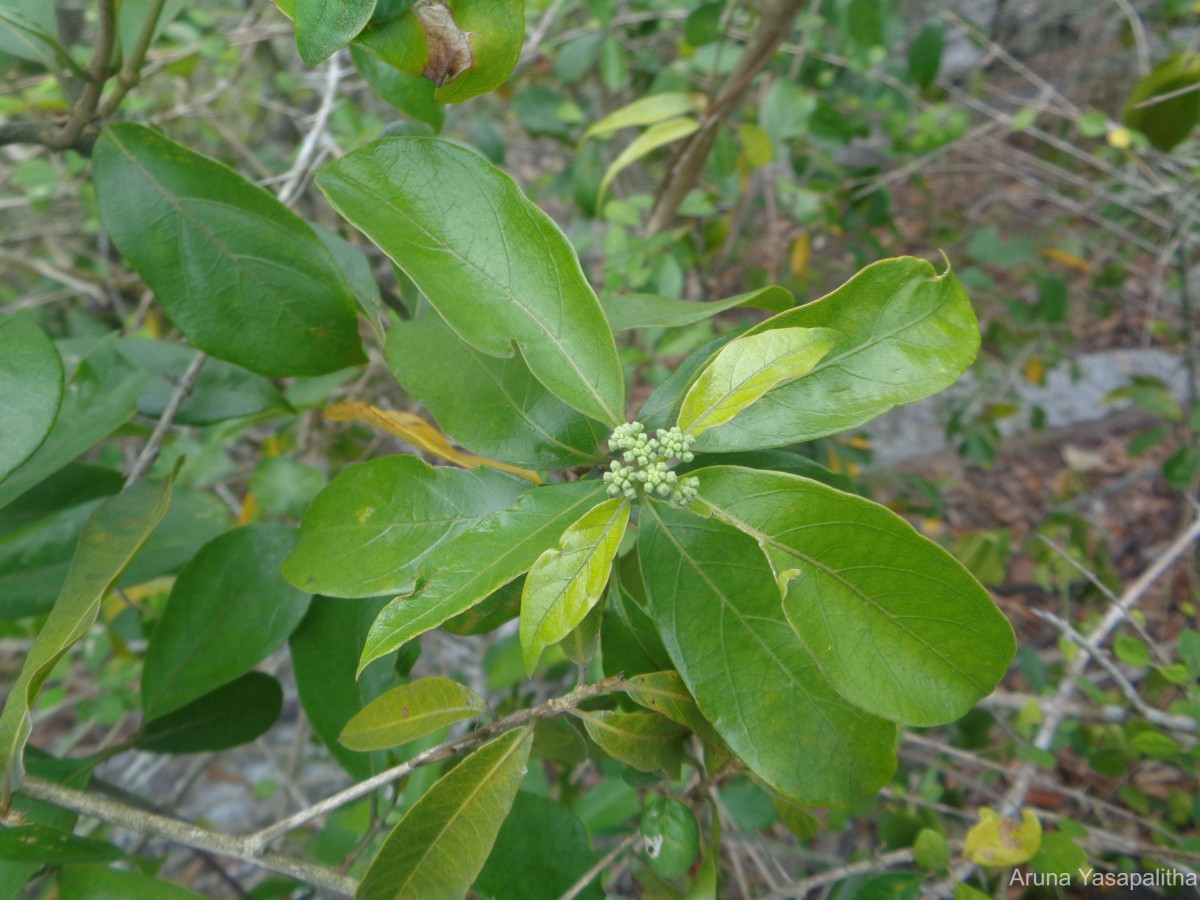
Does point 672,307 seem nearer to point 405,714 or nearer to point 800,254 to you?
point 405,714

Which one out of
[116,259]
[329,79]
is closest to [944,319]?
[329,79]

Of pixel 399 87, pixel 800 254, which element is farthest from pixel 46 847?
pixel 800 254

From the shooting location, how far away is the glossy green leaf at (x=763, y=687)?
0.58 metres

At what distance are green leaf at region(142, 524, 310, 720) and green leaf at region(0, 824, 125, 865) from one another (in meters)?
0.15

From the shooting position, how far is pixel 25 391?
652mm

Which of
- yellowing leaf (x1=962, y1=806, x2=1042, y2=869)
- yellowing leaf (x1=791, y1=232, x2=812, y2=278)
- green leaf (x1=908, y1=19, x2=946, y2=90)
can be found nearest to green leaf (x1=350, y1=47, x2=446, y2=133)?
yellowing leaf (x1=962, y1=806, x2=1042, y2=869)

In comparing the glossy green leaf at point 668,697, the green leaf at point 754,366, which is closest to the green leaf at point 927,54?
the green leaf at point 754,366

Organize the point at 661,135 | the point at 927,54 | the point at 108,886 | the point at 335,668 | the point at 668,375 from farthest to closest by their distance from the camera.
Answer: the point at 927,54, the point at 661,135, the point at 668,375, the point at 335,668, the point at 108,886

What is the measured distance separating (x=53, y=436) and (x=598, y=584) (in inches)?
27.4

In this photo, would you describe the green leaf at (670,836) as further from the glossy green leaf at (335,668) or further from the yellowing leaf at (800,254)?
the yellowing leaf at (800,254)

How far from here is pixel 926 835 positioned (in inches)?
35.5

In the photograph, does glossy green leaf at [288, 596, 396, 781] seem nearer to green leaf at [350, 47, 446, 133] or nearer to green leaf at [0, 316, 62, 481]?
green leaf at [0, 316, 62, 481]

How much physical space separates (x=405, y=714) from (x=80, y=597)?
28cm

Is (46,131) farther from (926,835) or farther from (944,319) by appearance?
(926,835)
